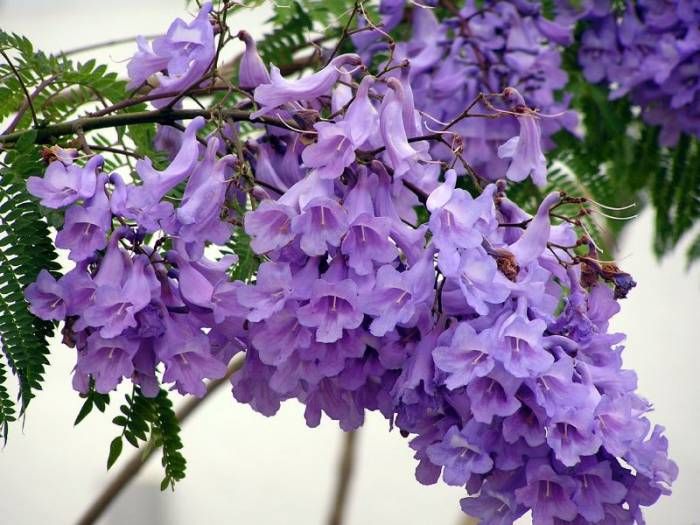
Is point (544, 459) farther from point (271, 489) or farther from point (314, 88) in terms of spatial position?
point (271, 489)

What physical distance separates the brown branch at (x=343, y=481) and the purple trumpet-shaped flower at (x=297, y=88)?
893mm

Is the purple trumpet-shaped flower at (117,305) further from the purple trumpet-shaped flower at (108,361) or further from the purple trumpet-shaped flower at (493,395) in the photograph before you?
the purple trumpet-shaped flower at (493,395)

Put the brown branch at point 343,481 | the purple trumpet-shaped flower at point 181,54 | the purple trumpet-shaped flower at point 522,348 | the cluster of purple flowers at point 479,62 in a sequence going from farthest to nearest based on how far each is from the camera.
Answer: the brown branch at point 343,481 → the cluster of purple flowers at point 479,62 → the purple trumpet-shaped flower at point 181,54 → the purple trumpet-shaped flower at point 522,348

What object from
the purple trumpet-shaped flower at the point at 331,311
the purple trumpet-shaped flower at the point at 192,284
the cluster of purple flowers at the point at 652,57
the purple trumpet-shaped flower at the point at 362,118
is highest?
the purple trumpet-shaped flower at the point at 362,118

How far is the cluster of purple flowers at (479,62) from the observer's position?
1006 millimetres

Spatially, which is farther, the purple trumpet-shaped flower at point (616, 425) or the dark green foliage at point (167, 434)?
the dark green foliage at point (167, 434)

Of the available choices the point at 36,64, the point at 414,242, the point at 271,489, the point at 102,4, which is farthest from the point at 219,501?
the point at 414,242

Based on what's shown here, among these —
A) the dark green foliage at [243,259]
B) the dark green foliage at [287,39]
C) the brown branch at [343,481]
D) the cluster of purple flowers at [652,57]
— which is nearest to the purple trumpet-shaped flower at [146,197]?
the dark green foliage at [243,259]

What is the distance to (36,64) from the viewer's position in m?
0.74

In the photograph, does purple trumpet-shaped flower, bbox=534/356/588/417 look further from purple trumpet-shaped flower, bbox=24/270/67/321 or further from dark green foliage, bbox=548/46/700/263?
dark green foliage, bbox=548/46/700/263

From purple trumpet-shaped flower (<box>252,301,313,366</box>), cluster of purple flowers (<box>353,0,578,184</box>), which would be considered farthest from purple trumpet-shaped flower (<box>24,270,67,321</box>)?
cluster of purple flowers (<box>353,0,578,184</box>)

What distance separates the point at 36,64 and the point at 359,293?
0.31 meters

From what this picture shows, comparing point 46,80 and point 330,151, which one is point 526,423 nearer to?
point 330,151

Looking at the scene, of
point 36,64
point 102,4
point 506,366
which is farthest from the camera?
point 102,4
